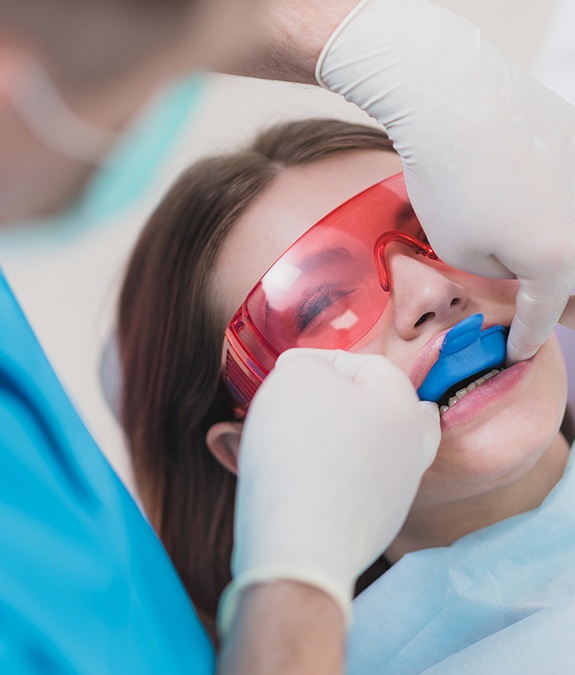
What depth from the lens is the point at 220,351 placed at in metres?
1.27

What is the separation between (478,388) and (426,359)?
96 mm

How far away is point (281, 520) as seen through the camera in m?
0.66

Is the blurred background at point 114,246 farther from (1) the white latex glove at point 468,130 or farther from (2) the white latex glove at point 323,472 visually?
(2) the white latex glove at point 323,472

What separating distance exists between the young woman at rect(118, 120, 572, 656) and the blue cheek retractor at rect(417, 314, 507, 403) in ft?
0.06

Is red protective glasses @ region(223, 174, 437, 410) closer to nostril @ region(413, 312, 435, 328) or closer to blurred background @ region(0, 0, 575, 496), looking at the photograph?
nostril @ region(413, 312, 435, 328)

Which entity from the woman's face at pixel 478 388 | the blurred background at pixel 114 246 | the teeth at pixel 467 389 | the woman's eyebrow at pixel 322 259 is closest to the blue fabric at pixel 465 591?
the woman's face at pixel 478 388

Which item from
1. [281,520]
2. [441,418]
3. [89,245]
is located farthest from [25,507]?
[89,245]

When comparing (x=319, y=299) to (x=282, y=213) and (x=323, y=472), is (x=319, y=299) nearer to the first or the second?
(x=282, y=213)

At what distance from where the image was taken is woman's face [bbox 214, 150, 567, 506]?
1.02m

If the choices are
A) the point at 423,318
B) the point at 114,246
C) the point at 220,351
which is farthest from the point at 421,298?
the point at 114,246

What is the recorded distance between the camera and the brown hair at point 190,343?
1.29 m

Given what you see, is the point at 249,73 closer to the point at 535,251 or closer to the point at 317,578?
the point at 535,251

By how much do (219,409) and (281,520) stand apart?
701mm

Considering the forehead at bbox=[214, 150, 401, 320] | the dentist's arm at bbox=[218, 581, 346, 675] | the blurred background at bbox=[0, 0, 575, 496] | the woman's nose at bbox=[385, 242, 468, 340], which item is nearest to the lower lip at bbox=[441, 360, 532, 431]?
the woman's nose at bbox=[385, 242, 468, 340]
